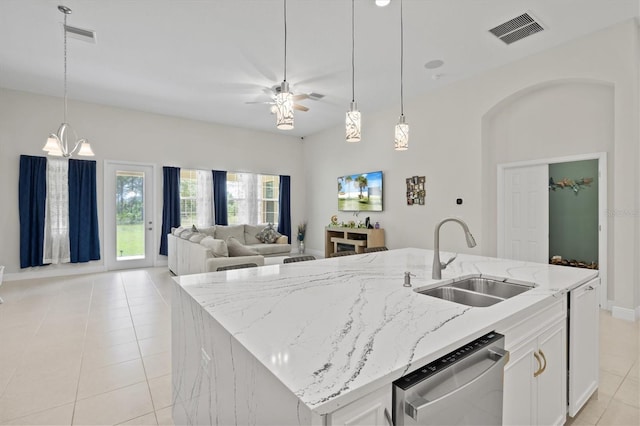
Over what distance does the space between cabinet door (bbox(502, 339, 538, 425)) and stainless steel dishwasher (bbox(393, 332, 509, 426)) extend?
0.11 m

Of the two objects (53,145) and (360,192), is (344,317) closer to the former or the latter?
(53,145)

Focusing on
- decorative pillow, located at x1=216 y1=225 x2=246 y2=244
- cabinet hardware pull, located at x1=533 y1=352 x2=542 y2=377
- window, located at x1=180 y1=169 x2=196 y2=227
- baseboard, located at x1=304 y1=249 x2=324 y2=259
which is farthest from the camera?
baseboard, located at x1=304 y1=249 x2=324 y2=259

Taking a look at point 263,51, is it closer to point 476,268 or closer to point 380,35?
point 380,35

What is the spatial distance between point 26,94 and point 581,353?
8090 mm

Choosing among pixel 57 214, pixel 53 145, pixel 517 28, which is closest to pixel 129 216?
pixel 57 214

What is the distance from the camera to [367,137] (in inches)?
269

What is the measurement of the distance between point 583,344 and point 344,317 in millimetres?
1589

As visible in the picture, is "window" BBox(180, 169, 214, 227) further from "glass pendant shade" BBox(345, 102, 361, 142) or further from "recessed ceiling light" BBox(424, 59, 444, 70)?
"glass pendant shade" BBox(345, 102, 361, 142)

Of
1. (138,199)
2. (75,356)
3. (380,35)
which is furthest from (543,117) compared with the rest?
(138,199)

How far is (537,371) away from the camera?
1.45 meters

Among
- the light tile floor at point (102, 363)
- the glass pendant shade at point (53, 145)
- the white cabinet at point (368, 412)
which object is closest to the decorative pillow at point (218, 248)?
the light tile floor at point (102, 363)

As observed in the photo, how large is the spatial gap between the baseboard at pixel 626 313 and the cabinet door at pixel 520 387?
3.16 meters

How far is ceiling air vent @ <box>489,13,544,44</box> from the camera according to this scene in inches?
136

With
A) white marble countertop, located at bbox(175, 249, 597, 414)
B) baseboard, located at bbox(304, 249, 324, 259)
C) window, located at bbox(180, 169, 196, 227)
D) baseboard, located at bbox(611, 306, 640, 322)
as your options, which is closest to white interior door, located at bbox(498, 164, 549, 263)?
baseboard, located at bbox(611, 306, 640, 322)
